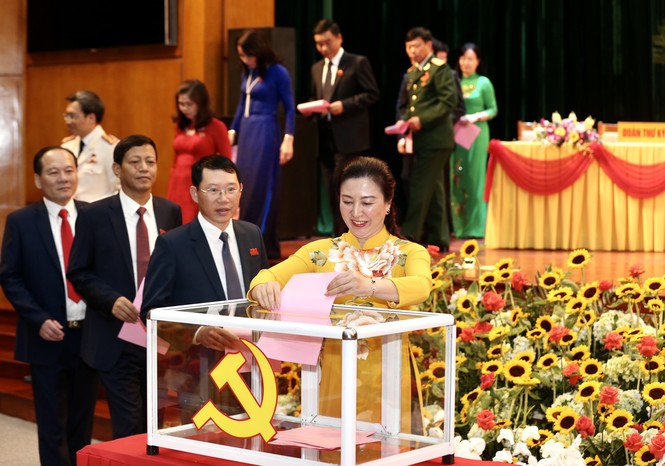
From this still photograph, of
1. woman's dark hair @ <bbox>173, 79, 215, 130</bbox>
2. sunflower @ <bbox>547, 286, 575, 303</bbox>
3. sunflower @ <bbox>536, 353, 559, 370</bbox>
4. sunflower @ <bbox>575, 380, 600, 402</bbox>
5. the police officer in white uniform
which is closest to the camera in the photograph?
sunflower @ <bbox>575, 380, 600, 402</bbox>

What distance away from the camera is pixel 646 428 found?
3502mm

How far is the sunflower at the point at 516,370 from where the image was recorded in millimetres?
3641

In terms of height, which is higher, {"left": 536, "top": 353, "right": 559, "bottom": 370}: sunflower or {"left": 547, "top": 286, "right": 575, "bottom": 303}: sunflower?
{"left": 547, "top": 286, "right": 575, "bottom": 303}: sunflower

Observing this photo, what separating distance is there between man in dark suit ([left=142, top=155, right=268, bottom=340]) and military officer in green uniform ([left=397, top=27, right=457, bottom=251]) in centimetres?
397

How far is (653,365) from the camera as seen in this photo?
360 centimetres

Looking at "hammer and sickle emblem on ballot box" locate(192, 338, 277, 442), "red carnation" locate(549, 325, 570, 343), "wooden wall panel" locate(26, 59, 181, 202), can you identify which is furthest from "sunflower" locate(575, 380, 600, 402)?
"wooden wall panel" locate(26, 59, 181, 202)

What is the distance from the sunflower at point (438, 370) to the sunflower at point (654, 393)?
1415 mm

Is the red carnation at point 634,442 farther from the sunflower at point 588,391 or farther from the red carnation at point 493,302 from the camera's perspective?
the red carnation at point 493,302

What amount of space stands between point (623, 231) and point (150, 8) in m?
3.83

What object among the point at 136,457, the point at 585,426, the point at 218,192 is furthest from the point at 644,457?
the point at 136,457

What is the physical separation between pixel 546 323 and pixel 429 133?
346 cm

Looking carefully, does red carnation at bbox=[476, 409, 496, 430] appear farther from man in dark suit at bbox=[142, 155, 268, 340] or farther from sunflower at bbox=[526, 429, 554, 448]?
man in dark suit at bbox=[142, 155, 268, 340]

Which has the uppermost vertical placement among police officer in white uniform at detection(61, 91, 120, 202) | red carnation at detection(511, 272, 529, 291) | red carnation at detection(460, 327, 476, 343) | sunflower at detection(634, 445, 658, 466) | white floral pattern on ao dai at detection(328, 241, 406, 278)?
police officer in white uniform at detection(61, 91, 120, 202)

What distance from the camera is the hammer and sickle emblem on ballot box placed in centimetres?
198
